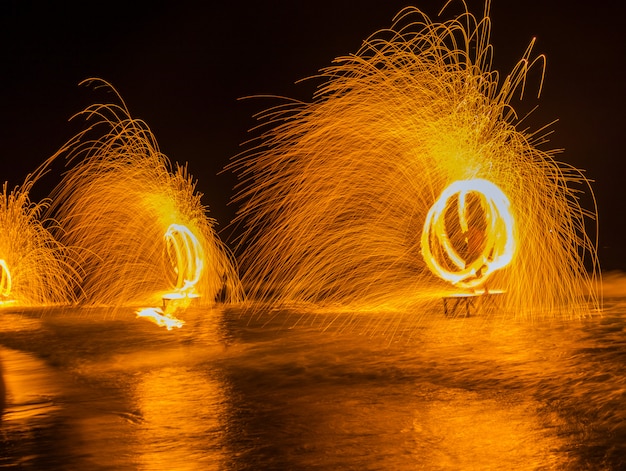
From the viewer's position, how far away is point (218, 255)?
68.7 ft

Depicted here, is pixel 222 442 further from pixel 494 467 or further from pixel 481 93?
pixel 481 93

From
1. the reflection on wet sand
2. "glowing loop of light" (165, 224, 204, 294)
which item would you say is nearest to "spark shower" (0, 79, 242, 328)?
"glowing loop of light" (165, 224, 204, 294)

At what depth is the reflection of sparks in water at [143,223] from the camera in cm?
1983

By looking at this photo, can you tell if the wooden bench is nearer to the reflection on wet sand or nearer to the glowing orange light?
the reflection on wet sand

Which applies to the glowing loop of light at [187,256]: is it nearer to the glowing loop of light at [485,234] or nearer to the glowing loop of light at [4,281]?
the glowing loop of light at [4,281]

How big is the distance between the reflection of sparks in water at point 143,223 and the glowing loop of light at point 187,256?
22mm

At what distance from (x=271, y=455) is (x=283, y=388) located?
2.79 metres

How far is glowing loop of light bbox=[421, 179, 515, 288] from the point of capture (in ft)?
47.6

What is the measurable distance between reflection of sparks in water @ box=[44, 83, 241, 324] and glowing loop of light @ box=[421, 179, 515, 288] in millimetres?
6370

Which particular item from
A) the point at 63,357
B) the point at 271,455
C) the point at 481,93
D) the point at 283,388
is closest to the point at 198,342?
the point at 63,357

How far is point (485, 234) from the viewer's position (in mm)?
14906

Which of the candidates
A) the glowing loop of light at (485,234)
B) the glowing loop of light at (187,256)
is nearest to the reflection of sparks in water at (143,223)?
the glowing loop of light at (187,256)

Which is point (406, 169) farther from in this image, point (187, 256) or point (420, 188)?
point (187, 256)

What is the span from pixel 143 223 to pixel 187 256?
6.17 ft
